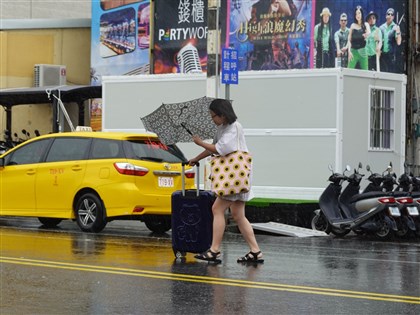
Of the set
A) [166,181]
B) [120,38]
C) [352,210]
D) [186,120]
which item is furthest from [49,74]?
[186,120]

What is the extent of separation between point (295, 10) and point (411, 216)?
11.7m

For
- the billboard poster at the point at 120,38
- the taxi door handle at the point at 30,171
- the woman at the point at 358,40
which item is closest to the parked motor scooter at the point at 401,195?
the taxi door handle at the point at 30,171

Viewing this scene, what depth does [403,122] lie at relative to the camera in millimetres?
20250

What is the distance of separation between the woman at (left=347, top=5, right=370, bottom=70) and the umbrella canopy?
14192 millimetres

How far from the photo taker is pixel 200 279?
1009 cm

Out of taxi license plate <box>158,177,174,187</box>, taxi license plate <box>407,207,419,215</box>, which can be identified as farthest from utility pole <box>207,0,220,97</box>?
taxi license plate <box>407,207,419,215</box>

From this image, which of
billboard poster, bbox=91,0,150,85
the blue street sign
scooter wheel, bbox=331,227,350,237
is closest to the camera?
scooter wheel, bbox=331,227,350,237

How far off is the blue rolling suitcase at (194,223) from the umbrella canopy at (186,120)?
428 mm

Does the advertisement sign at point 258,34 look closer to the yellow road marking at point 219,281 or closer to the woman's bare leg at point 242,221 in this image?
the woman's bare leg at point 242,221

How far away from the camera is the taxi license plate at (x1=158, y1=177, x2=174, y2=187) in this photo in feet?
51.7

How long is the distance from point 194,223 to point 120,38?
19.6 meters

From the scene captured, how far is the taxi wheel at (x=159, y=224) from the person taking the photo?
16.4 metres

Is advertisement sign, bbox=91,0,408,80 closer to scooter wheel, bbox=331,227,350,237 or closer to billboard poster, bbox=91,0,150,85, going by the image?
billboard poster, bbox=91,0,150,85

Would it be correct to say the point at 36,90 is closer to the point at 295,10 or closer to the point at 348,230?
the point at 295,10
